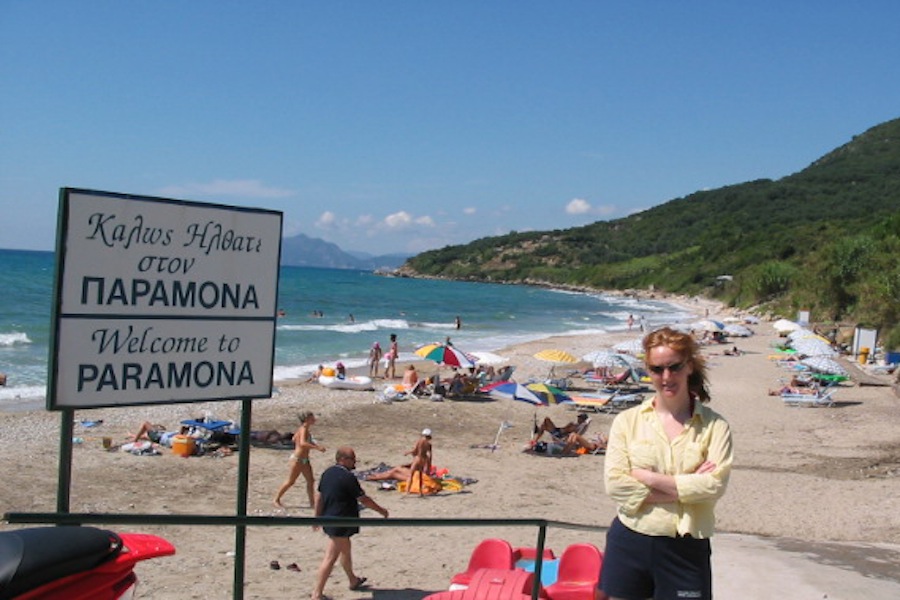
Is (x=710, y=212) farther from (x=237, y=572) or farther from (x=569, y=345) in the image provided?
(x=237, y=572)

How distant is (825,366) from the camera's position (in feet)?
80.8

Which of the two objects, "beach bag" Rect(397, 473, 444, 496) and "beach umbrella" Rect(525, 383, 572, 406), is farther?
"beach umbrella" Rect(525, 383, 572, 406)

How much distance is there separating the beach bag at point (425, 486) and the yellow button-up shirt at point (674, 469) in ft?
29.5

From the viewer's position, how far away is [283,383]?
2373cm

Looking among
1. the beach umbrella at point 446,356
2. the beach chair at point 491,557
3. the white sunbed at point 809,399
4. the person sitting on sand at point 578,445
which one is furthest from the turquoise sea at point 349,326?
the white sunbed at point 809,399

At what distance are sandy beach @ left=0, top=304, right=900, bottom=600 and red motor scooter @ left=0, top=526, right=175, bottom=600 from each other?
331cm

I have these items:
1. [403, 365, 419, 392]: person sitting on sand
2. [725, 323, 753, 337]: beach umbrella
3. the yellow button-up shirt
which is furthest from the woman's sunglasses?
[725, 323, 753, 337]: beach umbrella

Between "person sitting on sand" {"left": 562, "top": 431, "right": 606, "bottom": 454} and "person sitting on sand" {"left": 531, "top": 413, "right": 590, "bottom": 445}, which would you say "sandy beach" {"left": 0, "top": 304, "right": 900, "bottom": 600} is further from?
"person sitting on sand" {"left": 531, "top": 413, "right": 590, "bottom": 445}

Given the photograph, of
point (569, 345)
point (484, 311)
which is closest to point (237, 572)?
point (569, 345)

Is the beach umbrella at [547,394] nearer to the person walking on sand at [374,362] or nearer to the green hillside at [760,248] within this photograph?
the person walking on sand at [374,362]

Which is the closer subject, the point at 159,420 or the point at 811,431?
the point at 159,420

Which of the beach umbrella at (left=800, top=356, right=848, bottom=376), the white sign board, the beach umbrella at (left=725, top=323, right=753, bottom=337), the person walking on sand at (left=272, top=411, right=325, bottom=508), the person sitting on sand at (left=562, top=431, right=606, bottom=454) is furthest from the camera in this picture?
the beach umbrella at (left=725, top=323, right=753, bottom=337)

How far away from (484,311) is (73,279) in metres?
72.4

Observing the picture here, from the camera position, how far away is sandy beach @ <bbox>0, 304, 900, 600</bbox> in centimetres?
752
